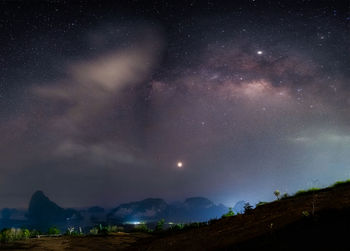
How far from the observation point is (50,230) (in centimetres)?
1844

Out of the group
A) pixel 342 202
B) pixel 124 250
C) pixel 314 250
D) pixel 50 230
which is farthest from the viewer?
pixel 50 230

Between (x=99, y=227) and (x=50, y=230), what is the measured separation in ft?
11.2

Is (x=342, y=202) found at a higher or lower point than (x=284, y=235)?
higher

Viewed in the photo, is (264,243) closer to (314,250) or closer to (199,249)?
(314,250)

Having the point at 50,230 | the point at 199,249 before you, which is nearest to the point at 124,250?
the point at 199,249

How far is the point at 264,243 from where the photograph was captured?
5.92 m

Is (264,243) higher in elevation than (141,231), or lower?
higher

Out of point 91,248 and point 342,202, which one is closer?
Result: point 342,202

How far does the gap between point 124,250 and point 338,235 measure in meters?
8.90

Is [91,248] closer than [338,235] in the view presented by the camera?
No

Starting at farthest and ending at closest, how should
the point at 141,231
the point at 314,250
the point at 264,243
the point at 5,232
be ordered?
the point at 141,231 < the point at 5,232 < the point at 264,243 < the point at 314,250

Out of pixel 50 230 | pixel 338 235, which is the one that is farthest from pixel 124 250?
pixel 50 230

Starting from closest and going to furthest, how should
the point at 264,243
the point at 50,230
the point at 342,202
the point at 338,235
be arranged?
the point at 338,235, the point at 264,243, the point at 342,202, the point at 50,230

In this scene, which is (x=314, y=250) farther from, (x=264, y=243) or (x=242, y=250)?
(x=242, y=250)
